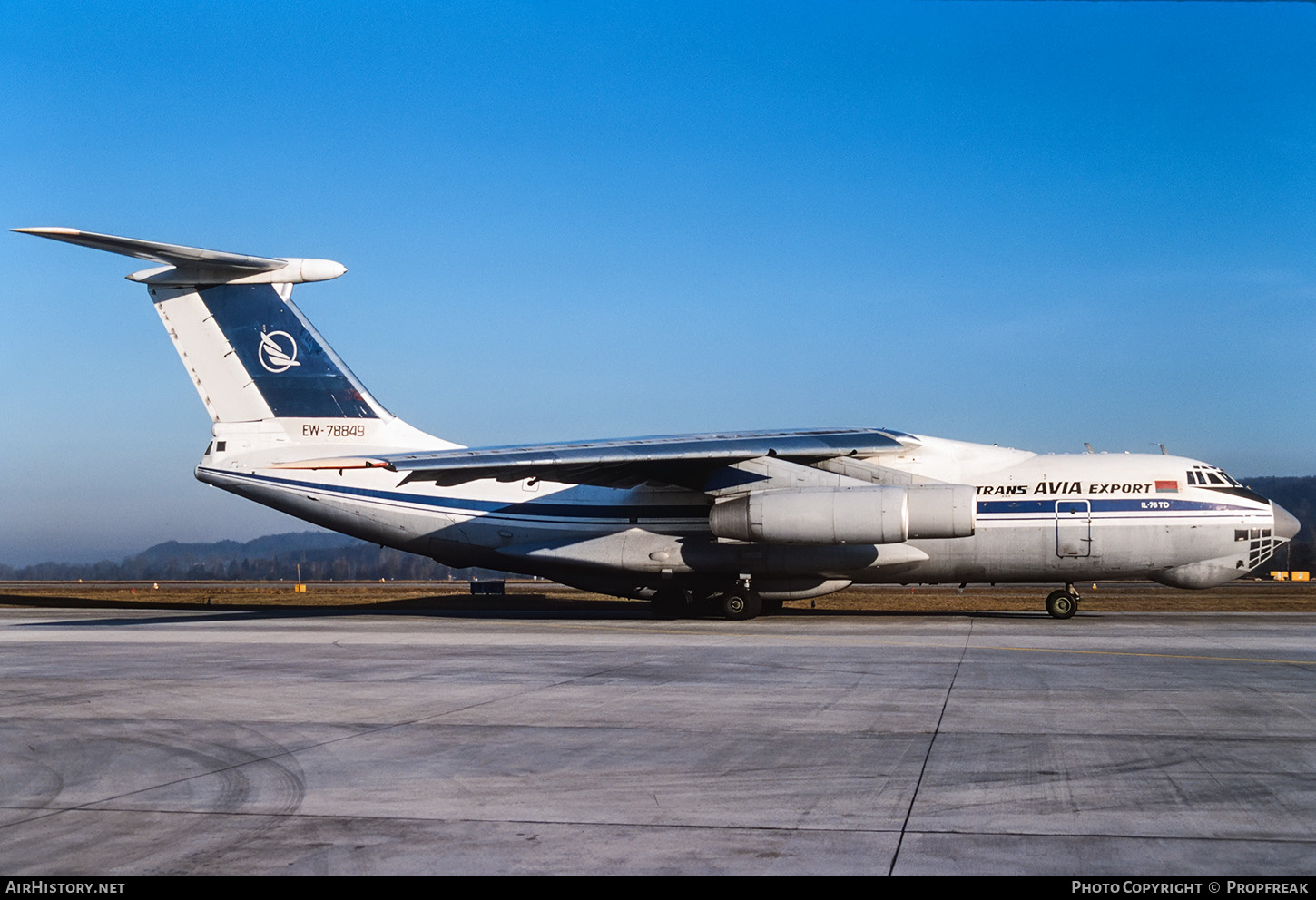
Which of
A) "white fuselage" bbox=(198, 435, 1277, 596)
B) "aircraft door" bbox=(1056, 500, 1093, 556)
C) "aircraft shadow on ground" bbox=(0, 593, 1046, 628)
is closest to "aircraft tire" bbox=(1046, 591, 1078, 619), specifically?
"white fuselage" bbox=(198, 435, 1277, 596)

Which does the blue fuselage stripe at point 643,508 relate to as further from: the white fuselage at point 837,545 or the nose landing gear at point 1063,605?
the nose landing gear at point 1063,605

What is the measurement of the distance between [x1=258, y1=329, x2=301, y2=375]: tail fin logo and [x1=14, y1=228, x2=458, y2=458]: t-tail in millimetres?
18

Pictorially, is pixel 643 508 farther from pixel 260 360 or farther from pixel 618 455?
pixel 260 360

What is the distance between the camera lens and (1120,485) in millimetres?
19281

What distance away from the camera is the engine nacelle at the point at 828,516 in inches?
717

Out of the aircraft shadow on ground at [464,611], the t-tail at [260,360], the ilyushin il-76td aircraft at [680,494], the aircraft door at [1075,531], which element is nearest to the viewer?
the ilyushin il-76td aircraft at [680,494]

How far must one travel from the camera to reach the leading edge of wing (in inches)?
730

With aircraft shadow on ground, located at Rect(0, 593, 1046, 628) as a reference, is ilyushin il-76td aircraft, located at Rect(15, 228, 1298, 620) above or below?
above

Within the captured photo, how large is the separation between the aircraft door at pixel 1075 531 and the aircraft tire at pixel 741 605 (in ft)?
19.0

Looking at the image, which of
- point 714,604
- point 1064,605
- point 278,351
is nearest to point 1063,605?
point 1064,605

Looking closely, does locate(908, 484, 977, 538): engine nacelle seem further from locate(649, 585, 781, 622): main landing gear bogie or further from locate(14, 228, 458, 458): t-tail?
locate(14, 228, 458, 458): t-tail

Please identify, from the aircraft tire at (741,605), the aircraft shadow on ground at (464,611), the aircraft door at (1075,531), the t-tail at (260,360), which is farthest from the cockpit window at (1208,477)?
the t-tail at (260,360)
